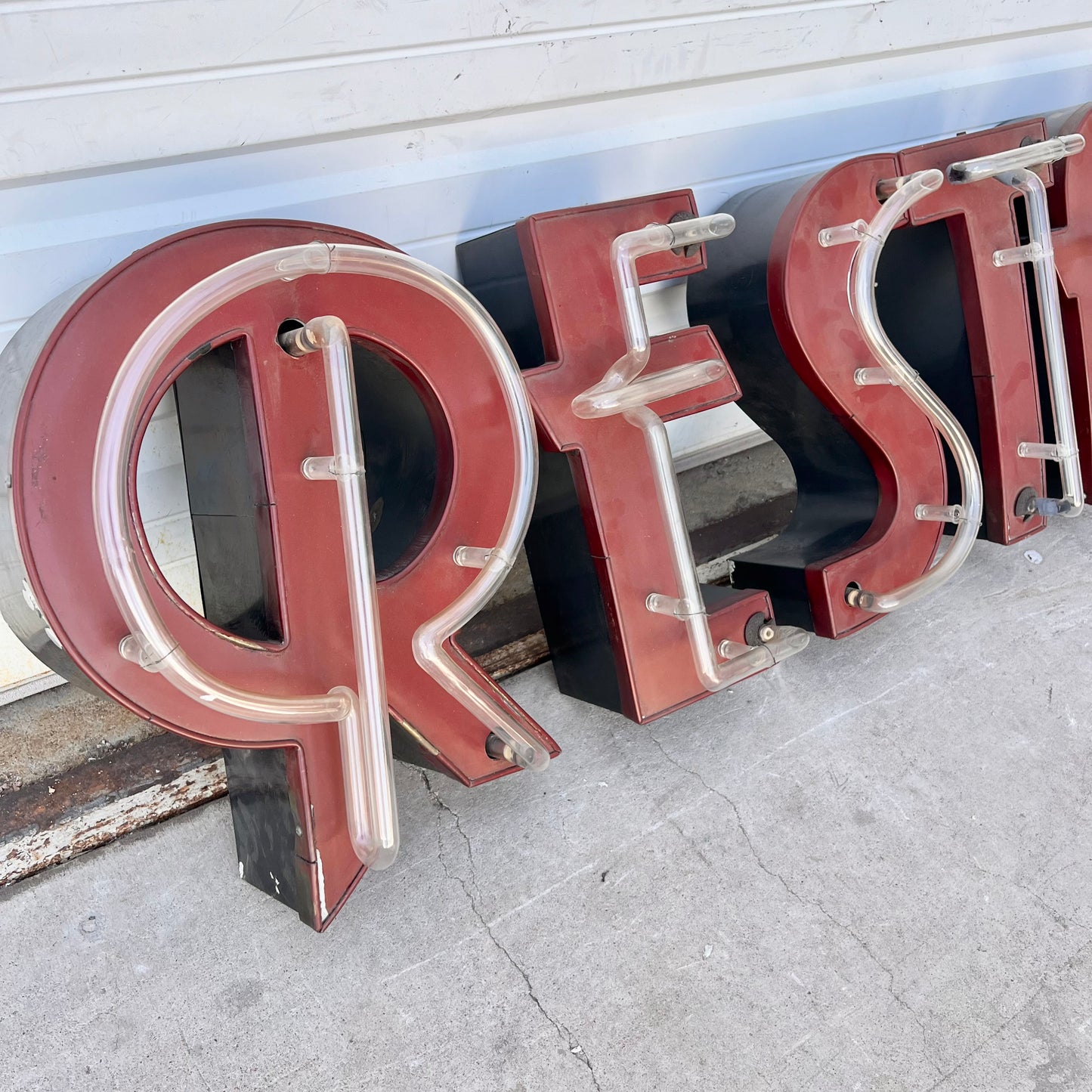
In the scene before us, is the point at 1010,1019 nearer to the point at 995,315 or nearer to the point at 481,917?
the point at 481,917

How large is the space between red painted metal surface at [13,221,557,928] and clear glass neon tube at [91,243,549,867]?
0.06 metres

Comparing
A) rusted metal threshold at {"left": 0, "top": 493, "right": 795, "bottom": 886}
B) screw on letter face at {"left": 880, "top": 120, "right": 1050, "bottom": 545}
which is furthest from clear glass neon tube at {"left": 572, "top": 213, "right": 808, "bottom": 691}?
rusted metal threshold at {"left": 0, "top": 493, "right": 795, "bottom": 886}

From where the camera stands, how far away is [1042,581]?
2.46m

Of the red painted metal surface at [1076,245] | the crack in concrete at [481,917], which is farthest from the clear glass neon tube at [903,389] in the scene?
the crack in concrete at [481,917]

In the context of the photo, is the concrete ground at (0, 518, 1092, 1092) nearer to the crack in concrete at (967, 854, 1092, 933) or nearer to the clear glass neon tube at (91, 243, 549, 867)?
the crack in concrete at (967, 854, 1092, 933)

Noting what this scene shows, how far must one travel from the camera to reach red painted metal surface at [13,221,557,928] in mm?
1273

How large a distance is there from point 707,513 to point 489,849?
1.11 meters

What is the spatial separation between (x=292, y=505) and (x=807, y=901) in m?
1.15

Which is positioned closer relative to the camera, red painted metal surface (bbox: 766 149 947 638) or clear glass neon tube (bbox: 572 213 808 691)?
clear glass neon tube (bbox: 572 213 808 691)

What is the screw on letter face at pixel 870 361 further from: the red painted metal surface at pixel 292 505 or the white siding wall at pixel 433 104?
the red painted metal surface at pixel 292 505

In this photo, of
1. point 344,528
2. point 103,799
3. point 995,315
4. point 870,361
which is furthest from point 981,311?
point 103,799

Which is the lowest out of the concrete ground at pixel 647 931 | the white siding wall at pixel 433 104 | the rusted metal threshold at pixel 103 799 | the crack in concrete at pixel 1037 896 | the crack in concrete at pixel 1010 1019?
the crack in concrete at pixel 1010 1019

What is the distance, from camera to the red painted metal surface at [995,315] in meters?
2.12

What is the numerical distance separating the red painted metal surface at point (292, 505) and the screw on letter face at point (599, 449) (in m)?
0.19
